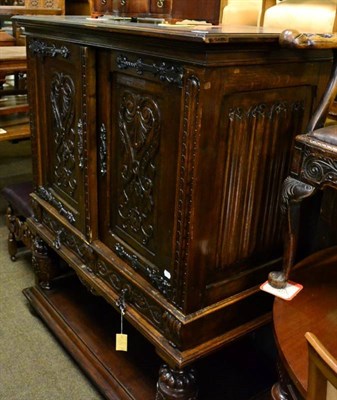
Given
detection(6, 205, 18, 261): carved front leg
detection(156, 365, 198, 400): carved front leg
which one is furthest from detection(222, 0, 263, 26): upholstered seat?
detection(6, 205, 18, 261): carved front leg

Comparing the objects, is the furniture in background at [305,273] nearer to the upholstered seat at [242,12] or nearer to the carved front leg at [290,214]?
the carved front leg at [290,214]

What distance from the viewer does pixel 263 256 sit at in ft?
4.31

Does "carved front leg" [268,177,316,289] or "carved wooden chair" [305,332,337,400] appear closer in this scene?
"carved wooden chair" [305,332,337,400]

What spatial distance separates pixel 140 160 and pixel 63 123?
479 mm

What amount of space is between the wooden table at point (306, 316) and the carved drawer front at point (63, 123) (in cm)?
71

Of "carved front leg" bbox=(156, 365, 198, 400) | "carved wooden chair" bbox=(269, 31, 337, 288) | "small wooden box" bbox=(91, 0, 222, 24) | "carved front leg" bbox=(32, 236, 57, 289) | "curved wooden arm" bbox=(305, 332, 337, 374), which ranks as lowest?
"carved front leg" bbox=(32, 236, 57, 289)

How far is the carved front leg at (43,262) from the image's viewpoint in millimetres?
1993

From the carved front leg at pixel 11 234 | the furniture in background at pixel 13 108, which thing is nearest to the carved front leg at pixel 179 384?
the carved front leg at pixel 11 234

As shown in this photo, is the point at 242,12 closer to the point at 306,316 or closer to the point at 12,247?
the point at 306,316

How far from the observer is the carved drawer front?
4.64 ft

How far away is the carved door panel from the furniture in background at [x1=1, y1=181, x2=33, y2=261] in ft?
2.73

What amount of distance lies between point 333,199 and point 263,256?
0.94 ft

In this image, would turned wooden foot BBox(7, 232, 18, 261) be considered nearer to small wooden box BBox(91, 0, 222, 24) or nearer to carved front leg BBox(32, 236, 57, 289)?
carved front leg BBox(32, 236, 57, 289)

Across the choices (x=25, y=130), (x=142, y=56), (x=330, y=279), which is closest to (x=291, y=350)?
(x=330, y=279)
